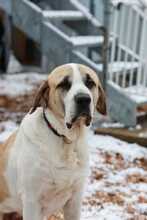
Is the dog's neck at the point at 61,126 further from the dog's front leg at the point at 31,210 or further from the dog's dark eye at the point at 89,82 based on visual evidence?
the dog's front leg at the point at 31,210

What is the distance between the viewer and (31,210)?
2896 mm

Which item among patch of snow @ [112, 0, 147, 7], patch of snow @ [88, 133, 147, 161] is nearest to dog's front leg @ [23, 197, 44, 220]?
patch of snow @ [88, 133, 147, 161]

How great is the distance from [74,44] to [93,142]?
1229 millimetres

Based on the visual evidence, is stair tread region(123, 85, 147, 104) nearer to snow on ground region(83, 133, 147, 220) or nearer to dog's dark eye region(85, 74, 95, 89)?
snow on ground region(83, 133, 147, 220)

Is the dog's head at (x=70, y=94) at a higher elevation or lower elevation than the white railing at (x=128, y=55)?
higher

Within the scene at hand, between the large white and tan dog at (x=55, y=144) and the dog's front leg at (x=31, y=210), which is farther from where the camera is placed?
the dog's front leg at (x=31, y=210)

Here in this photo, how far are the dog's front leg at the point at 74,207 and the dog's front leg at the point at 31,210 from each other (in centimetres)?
22

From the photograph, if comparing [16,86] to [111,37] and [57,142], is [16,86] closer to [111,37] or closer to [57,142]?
[111,37]

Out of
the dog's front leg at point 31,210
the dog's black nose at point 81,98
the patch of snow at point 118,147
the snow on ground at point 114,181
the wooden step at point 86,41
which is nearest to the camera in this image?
the dog's black nose at point 81,98

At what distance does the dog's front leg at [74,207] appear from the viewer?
9.91 feet

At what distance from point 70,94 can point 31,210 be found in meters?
0.73

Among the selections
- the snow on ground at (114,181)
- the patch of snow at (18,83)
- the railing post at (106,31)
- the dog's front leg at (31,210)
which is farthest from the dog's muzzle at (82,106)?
the patch of snow at (18,83)

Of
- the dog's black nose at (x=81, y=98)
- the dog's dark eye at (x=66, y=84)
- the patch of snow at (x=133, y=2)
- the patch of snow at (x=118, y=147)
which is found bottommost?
the patch of snow at (x=118, y=147)

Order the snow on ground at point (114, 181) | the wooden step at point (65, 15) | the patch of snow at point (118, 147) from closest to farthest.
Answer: the snow on ground at point (114, 181) → the patch of snow at point (118, 147) → the wooden step at point (65, 15)
